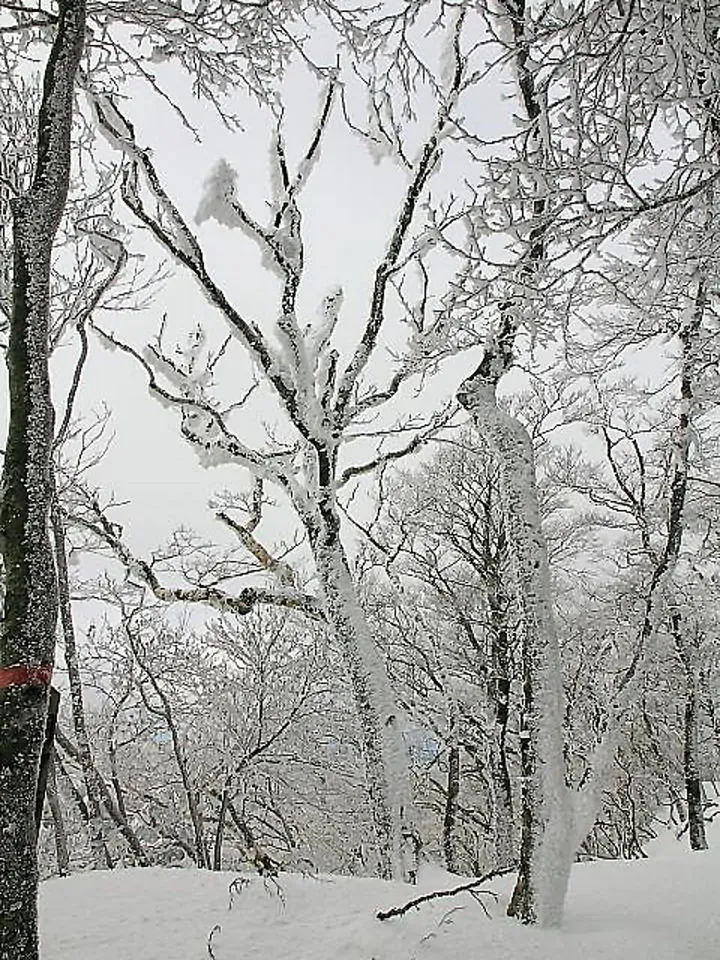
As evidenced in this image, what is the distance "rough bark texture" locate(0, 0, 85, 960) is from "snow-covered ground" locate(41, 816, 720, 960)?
1.24 m

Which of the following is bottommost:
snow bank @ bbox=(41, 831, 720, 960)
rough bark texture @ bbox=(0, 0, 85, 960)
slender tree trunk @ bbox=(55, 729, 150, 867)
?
snow bank @ bbox=(41, 831, 720, 960)

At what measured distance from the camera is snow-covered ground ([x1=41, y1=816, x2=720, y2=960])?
3.86m

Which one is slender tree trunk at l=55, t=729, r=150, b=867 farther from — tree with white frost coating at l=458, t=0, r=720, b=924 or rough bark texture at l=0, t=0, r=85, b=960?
rough bark texture at l=0, t=0, r=85, b=960

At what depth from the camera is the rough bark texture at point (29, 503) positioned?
2922mm

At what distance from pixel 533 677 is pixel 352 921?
1498 mm

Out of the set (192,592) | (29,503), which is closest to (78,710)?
(192,592)

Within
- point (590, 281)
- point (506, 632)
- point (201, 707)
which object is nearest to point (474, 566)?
point (506, 632)

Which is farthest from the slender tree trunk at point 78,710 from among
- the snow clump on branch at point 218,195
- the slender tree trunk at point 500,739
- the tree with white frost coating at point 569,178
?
the tree with white frost coating at point 569,178

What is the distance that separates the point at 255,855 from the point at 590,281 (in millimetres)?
3722

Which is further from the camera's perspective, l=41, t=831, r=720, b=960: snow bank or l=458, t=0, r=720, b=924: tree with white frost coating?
l=41, t=831, r=720, b=960: snow bank

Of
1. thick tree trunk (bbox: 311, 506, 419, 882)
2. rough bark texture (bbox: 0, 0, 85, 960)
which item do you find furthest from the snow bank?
rough bark texture (bbox: 0, 0, 85, 960)

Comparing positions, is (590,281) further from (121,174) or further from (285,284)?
(121,174)

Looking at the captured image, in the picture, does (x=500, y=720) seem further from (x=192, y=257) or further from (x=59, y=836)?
(x=192, y=257)

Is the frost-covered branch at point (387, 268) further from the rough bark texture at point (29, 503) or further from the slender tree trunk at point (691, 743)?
the slender tree trunk at point (691, 743)
